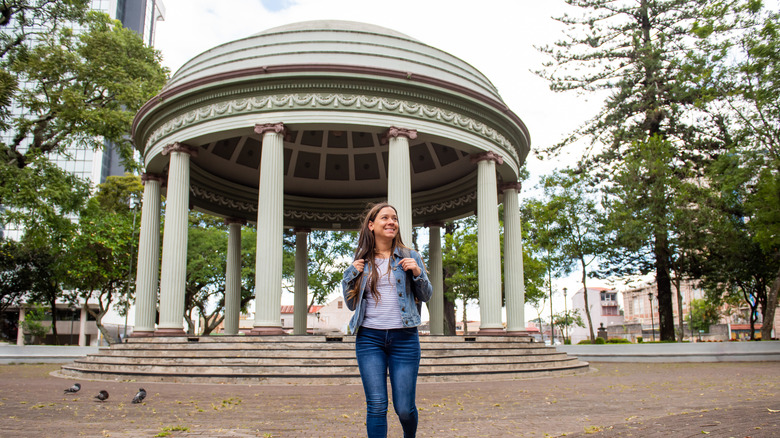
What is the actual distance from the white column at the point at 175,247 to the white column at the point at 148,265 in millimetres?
2163

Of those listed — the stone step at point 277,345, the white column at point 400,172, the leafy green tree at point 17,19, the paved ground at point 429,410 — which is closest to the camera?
the paved ground at point 429,410

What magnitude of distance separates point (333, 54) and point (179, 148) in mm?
6214

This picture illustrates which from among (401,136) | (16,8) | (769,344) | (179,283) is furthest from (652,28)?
(16,8)

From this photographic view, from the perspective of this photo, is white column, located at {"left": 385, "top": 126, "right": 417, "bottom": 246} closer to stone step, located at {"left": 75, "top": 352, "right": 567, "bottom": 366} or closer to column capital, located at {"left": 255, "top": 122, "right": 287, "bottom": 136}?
column capital, located at {"left": 255, "top": 122, "right": 287, "bottom": 136}

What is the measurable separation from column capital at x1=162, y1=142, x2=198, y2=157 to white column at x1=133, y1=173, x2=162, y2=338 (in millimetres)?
2735

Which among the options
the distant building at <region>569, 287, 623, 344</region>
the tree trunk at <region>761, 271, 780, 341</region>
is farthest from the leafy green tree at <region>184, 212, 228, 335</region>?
the distant building at <region>569, 287, 623, 344</region>

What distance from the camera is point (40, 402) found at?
9578mm

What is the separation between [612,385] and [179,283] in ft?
43.7

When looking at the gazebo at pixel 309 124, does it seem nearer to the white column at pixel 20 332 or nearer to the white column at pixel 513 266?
the white column at pixel 513 266

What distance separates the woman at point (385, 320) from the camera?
422 cm

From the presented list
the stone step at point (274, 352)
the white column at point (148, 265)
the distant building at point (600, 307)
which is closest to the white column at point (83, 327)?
the white column at point (148, 265)

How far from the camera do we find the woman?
4.22 metres

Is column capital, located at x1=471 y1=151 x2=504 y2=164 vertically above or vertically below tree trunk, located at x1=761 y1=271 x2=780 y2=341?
above

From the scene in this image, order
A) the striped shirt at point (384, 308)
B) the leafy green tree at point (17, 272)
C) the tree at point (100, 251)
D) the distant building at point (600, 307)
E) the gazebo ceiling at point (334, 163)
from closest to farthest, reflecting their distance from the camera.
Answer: the striped shirt at point (384, 308)
the gazebo ceiling at point (334, 163)
the tree at point (100, 251)
the leafy green tree at point (17, 272)
the distant building at point (600, 307)
